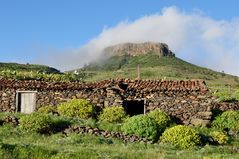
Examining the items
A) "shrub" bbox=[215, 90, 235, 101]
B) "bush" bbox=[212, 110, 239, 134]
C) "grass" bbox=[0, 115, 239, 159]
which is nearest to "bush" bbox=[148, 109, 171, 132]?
"grass" bbox=[0, 115, 239, 159]

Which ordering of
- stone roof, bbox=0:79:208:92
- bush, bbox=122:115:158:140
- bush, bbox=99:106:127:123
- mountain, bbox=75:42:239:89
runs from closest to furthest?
bush, bbox=122:115:158:140
bush, bbox=99:106:127:123
stone roof, bbox=0:79:208:92
mountain, bbox=75:42:239:89

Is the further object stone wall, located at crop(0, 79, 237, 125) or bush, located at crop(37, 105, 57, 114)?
stone wall, located at crop(0, 79, 237, 125)

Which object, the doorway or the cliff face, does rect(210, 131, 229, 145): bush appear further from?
the cliff face

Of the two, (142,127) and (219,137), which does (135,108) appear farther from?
(219,137)

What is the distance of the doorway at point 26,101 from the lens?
120 feet

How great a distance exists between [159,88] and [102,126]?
6.19 metres

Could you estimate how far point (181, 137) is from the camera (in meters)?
28.6

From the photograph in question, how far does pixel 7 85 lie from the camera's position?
3669 centimetres

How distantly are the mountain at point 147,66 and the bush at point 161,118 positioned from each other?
5483 centimetres

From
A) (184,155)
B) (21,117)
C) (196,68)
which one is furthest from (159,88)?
(196,68)

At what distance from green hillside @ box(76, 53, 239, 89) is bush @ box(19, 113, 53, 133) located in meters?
59.8

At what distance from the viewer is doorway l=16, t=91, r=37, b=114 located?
3666cm

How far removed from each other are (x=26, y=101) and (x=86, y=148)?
47.6 feet

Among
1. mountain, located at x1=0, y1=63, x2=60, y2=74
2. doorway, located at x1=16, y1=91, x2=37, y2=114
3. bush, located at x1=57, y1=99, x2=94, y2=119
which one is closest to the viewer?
bush, located at x1=57, y1=99, x2=94, y2=119
